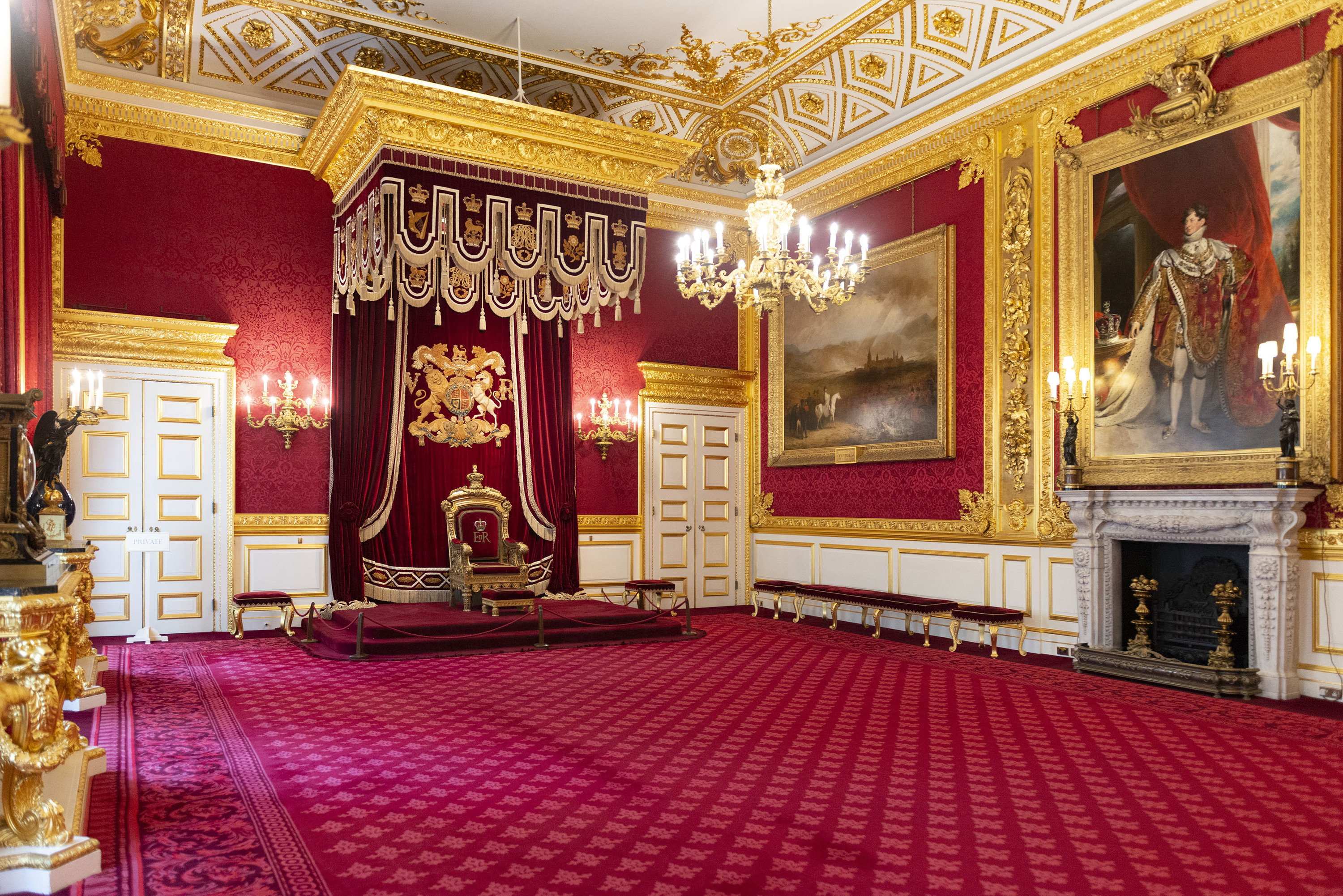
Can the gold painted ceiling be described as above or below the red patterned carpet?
above

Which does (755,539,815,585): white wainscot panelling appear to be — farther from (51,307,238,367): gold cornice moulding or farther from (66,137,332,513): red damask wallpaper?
(51,307,238,367): gold cornice moulding

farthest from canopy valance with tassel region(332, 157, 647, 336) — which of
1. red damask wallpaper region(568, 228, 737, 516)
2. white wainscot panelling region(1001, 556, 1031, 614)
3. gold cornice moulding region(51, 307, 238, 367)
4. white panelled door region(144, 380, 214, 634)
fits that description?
white wainscot panelling region(1001, 556, 1031, 614)

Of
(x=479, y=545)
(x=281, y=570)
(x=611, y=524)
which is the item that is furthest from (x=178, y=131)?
(x=611, y=524)

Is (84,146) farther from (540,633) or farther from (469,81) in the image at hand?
(540,633)

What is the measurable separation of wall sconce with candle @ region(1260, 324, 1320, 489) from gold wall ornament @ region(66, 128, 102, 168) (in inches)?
393

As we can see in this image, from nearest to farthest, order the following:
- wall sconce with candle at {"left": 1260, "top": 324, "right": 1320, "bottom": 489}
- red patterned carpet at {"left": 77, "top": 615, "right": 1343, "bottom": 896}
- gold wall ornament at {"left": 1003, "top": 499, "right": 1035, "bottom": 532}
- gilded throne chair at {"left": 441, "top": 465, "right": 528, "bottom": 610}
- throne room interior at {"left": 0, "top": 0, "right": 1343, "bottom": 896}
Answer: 1. red patterned carpet at {"left": 77, "top": 615, "right": 1343, "bottom": 896}
2. throne room interior at {"left": 0, "top": 0, "right": 1343, "bottom": 896}
3. wall sconce with candle at {"left": 1260, "top": 324, "right": 1320, "bottom": 489}
4. gold wall ornament at {"left": 1003, "top": 499, "right": 1035, "bottom": 532}
5. gilded throne chair at {"left": 441, "top": 465, "right": 528, "bottom": 610}

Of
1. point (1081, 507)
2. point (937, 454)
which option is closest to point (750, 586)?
point (937, 454)

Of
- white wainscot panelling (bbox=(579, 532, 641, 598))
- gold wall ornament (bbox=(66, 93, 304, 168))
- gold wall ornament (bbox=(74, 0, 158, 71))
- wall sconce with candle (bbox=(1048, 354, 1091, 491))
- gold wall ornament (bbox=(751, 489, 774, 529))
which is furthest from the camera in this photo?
gold wall ornament (bbox=(751, 489, 774, 529))

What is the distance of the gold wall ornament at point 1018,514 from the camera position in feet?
27.4

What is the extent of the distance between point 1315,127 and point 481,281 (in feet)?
21.4

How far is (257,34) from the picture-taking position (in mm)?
8750

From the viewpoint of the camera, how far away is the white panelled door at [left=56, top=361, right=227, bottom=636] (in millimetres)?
8578

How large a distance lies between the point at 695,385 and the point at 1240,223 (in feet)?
20.5

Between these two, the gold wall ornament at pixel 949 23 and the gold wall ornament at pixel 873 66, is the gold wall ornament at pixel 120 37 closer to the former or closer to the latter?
the gold wall ornament at pixel 873 66
